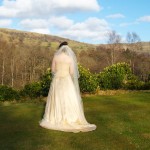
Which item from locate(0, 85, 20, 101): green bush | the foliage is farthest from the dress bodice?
locate(0, 85, 20, 101): green bush

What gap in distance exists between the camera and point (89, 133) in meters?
11.0

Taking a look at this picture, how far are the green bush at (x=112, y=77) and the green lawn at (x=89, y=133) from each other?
10.7 m

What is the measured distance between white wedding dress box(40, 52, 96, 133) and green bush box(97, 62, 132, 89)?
50.1ft

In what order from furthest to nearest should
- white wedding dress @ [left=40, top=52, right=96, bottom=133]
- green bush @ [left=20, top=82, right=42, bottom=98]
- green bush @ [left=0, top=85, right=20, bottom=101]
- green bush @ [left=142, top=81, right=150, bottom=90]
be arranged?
green bush @ [left=142, top=81, right=150, bottom=90] → green bush @ [left=20, top=82, right=42, bottom=98] → green bush @ [left=0, top=85, right=20, bottom=101] → white wedding dress @ [left=40, top=52, right=96, bottom=133]

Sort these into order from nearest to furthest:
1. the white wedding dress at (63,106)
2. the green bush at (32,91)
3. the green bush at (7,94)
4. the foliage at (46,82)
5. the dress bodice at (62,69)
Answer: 1. the white wedding dress at (63,106)
2. the dress bodice at (62,69)
3. the green bush at (7,94)
4. the foliage at (46,82)
5. the green bush at (32,91)

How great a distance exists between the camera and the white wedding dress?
38.7ft

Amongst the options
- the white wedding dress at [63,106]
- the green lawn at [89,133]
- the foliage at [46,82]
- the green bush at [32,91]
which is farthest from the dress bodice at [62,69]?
the green bush at [32,91]

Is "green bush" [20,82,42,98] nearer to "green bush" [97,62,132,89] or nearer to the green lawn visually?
"green bush" [97,62,132,89]

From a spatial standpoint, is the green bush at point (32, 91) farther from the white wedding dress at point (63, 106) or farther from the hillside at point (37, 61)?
the hillside at point (37, 61)

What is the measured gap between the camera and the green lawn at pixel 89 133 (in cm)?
928

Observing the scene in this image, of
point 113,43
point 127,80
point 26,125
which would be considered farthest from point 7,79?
point 26,125

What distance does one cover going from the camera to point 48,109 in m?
12.3

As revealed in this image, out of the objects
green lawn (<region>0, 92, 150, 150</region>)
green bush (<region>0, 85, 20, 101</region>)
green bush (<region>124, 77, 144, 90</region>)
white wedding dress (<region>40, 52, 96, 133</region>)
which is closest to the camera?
green lawn (<region>0, 92, 150, 150</region>)

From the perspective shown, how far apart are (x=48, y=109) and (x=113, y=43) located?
7903 cm
